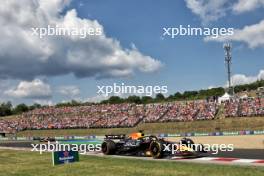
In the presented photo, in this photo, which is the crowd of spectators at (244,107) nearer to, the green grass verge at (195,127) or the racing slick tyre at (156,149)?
the green grass verge at (195,127)

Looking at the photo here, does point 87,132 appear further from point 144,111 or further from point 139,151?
point 139,151

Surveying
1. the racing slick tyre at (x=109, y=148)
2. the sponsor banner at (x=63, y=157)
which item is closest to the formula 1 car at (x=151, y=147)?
the racing slick tyre at (x=109, y=148)

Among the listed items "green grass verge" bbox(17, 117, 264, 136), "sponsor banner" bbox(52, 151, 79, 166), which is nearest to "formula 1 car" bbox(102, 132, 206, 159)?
"sponsor banner" bbox(52, 151, 79, 166)

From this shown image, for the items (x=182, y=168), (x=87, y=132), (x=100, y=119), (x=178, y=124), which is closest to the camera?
(x=182, y=168)

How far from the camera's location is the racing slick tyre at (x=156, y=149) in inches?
813

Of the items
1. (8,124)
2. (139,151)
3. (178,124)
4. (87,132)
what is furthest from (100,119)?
(139,151)

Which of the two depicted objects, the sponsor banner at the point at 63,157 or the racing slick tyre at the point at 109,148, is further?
the racing slick tyre at the point at 109,148

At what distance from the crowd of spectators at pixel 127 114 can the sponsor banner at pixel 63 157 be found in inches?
1435

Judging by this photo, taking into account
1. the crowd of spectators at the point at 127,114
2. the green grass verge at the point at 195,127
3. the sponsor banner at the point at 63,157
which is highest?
the crowd of spectators at the point at 127,114

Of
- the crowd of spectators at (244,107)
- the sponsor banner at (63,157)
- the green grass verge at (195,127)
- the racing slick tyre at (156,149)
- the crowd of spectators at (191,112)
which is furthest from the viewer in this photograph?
the crowd of spectators at (191,112)

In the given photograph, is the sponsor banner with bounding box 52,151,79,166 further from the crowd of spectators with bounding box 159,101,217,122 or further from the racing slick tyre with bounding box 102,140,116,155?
the crowd of spectators with bounding box 159,101,217,122

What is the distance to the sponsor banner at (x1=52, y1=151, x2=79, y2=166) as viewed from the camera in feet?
59.6

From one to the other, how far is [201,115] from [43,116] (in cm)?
3538

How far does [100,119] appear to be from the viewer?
68.6 meters
